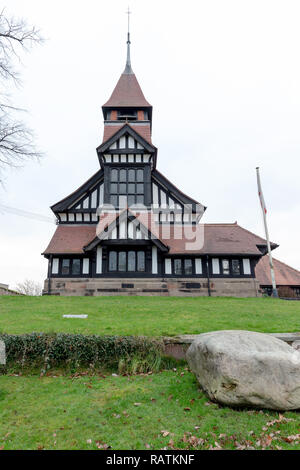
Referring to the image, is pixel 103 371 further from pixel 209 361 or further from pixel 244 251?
pixel 244 251

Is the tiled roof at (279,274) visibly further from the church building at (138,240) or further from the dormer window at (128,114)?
the dormer window at (128,114)

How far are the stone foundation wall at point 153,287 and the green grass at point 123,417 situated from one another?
504 inches

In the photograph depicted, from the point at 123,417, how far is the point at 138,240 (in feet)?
48.7

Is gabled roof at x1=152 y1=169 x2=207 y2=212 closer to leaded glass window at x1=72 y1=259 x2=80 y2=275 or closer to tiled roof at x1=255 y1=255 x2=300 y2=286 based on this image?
tiled roof at x1=255 y1=255 x2=300 y2=286

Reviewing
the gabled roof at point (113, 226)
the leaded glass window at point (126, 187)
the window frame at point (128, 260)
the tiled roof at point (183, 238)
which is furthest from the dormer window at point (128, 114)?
the window frame at point (128, 260)

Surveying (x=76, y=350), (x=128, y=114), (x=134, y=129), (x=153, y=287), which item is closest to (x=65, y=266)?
(x=153, y=287)

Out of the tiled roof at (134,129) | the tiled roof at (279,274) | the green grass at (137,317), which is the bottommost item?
the green grass at (137,317)

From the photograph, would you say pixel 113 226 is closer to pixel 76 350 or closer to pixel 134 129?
pixel 134 129

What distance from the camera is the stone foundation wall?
19.7 metres

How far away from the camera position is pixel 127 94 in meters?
28.1

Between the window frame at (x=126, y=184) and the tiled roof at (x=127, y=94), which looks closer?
the window frame at (x=126, y=184)

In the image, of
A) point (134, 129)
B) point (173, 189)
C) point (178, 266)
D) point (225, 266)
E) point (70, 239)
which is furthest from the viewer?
point (134, 129)

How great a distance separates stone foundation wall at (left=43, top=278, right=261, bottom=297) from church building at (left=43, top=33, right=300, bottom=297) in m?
0.07

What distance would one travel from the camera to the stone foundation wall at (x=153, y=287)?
19.7 meters
